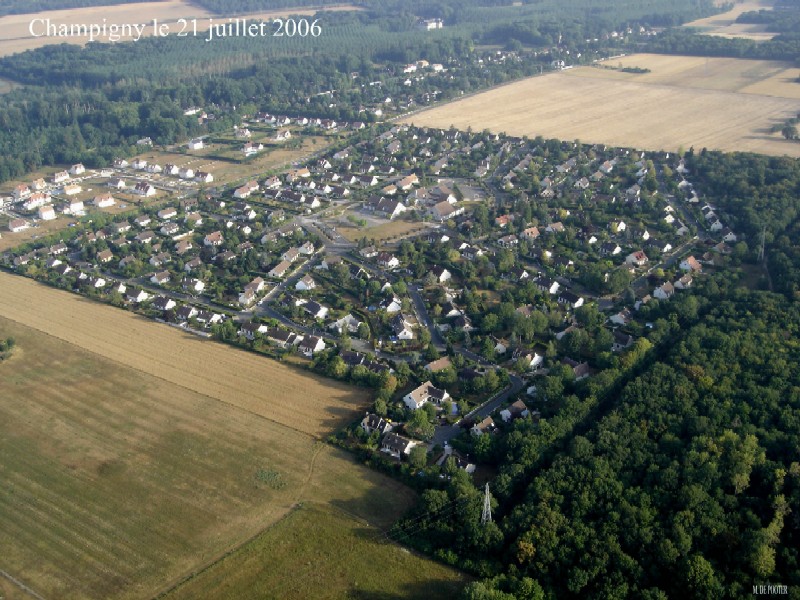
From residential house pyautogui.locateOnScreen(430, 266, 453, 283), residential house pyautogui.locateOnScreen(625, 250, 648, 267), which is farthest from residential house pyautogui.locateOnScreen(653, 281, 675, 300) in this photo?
residential house pyautogui.locateOnScreen(430, 266, 453, 283)

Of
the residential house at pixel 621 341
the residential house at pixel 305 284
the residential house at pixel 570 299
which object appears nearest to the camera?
the residential house at pixel 621 341

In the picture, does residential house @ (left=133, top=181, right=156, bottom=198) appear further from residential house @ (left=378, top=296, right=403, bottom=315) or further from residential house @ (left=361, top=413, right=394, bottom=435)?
residential house @ (left=361, top=413, right=394, bottom=435)

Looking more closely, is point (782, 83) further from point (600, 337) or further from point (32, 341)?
point (32, 341)

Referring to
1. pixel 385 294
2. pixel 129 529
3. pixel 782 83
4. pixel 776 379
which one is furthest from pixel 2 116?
pixel 782 83

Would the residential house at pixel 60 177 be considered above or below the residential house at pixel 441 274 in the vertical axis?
above

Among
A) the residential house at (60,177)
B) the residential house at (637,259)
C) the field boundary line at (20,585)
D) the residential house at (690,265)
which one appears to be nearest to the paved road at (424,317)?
the residential house at (637,259)

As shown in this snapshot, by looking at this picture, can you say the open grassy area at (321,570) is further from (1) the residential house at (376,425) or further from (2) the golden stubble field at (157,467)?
(1) the residential house at (376,425)
